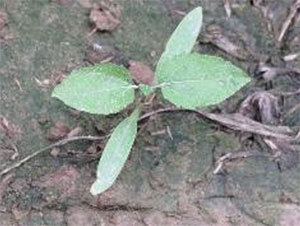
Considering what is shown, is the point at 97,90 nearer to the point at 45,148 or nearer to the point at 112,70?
the point at 112,70

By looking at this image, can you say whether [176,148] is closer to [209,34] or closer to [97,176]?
[97,176]

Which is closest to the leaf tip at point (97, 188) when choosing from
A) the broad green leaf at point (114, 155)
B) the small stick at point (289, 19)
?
the broad green leaf at point (114, 155)

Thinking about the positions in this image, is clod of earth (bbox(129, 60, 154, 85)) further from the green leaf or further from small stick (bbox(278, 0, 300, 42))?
small stick (bbox(278, 0, 300, 42))

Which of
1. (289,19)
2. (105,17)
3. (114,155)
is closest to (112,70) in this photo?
(114,155)

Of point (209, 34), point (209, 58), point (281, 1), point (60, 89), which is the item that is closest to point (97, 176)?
point (60, 89)

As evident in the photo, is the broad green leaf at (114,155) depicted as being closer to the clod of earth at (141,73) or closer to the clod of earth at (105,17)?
the clod of earth at (141,73)

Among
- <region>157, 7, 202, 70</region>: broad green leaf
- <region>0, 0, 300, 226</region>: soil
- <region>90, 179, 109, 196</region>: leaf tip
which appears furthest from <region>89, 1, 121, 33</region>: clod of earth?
<region>90, 179, 109, 196</region>: leaf tip
